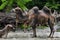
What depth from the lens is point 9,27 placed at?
7.47m

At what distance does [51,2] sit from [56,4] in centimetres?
27

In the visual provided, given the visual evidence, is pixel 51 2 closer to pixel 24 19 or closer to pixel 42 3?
pixel 42 3

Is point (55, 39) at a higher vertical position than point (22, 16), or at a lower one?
lower

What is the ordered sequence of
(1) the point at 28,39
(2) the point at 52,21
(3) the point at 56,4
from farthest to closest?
(3) the point at 56,4 → (2) the point at 52,21 → (1) the point at 28,39

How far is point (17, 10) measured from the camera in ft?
23.6

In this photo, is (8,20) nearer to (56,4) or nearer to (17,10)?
(17,10)

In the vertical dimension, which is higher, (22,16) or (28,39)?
(22,16)

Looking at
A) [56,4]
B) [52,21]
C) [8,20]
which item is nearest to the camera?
[52,21]

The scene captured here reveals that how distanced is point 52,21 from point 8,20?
3216mm

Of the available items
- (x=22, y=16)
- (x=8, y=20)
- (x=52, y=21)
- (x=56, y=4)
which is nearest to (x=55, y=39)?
(x=52, y=21)

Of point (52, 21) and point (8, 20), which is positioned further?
point (8, 20)

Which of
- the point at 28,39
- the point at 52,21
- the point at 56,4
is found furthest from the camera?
the point at 56,4

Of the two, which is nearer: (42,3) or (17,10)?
(17,10)

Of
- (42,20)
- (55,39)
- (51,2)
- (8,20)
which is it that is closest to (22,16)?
(42,20)
